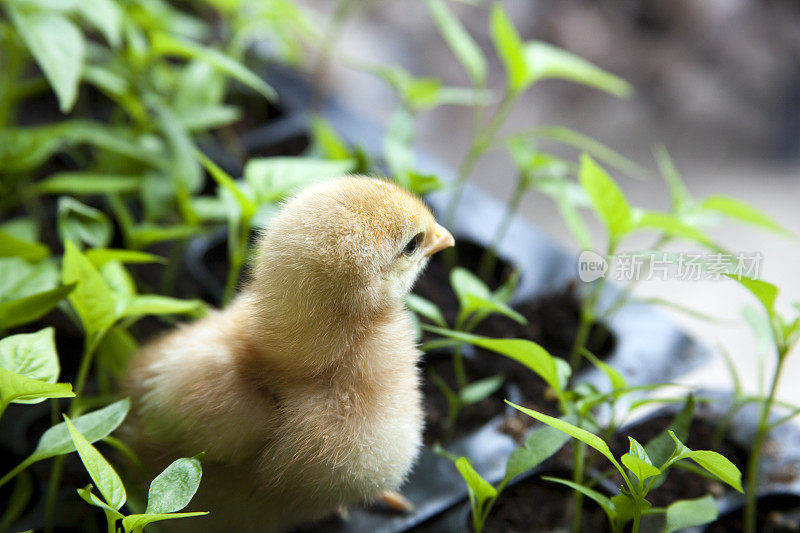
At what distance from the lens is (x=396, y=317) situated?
726 millimetres

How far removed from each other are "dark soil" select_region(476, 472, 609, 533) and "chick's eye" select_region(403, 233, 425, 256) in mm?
360

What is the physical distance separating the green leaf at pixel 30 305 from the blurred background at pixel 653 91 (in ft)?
3.71

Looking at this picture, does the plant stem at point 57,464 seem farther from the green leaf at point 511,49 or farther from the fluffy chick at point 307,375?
the green leaf at point 511,49

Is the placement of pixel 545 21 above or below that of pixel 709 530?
above

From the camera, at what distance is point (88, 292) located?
701mm

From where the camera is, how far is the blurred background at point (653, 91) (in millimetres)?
1750

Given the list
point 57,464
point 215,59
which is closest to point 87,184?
point 215,59

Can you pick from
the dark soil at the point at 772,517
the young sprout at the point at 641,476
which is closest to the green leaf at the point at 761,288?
the young sprout at the point at 641,476

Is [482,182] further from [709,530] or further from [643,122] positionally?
[709,530]

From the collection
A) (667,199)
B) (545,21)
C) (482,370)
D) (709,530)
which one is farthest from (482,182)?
(709,530)

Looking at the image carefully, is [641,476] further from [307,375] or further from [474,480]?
[307,375]

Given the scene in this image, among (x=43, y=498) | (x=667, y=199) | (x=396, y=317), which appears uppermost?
(x=667, y=199)

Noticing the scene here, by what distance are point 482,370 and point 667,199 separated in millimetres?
902

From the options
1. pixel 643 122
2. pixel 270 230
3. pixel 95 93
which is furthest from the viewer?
pixel 643 122
